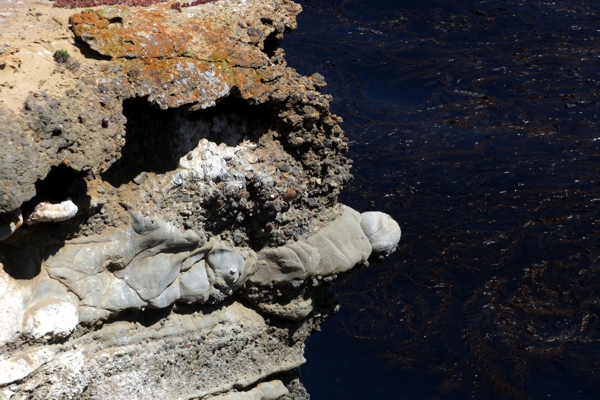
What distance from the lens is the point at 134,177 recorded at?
4680mm

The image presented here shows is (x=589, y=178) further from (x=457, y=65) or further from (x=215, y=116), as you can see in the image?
(x=215, y=116)

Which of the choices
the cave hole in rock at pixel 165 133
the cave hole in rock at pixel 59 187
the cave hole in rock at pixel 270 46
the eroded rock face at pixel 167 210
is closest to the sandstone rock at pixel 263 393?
the eroded rock face at pixel 167 210

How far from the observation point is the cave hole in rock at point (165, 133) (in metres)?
4.61

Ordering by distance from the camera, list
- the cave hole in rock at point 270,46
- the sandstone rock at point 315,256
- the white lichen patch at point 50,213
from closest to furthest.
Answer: the white lichen patch at point 50,213
the cave hole in rock at point 270,46
the sandstone rock at point 315,256

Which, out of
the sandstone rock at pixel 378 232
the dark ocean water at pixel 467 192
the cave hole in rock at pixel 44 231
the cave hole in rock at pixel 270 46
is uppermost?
the cave hole in rock at pixel 270 46

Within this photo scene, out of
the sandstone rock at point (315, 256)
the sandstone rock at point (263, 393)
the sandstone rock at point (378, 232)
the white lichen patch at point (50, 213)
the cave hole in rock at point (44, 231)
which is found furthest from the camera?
the sandstone rock at point (378, 232)

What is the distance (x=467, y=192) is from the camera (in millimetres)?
10969

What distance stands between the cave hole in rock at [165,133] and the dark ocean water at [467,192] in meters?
4.76

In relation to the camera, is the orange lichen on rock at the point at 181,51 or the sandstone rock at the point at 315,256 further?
the sandstone rock at the point at 315,256

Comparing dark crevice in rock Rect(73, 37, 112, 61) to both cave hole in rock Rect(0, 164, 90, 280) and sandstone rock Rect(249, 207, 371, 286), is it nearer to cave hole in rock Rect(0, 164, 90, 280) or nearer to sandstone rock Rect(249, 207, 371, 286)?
cave hole in rock Rect(0, 164, 90, 280)

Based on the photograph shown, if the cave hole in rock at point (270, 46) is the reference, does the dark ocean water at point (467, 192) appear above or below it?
below

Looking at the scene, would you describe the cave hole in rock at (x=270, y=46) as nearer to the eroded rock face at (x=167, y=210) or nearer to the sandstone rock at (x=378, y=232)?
the eroded rock face at (x=167, y=210)

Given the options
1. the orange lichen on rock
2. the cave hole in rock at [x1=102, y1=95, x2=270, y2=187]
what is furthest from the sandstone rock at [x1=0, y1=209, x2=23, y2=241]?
the orange lichen on rock

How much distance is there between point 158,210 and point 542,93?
9076mm
